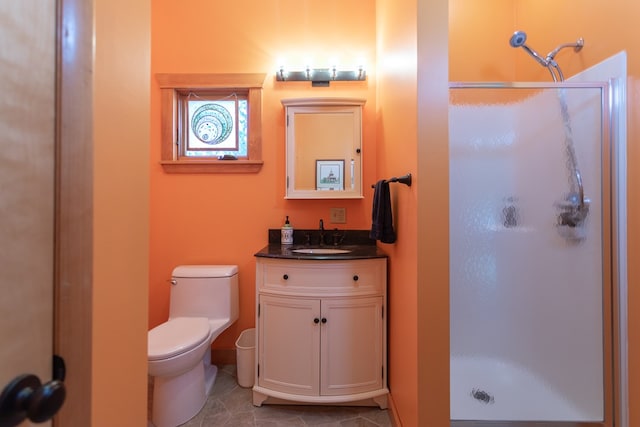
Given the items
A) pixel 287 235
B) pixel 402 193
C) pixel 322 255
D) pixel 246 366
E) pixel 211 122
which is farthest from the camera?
pixel 211 122

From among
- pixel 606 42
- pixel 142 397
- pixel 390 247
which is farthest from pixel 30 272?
pixel 606 42

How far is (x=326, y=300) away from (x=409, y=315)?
48cm

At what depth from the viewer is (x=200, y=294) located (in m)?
1.76

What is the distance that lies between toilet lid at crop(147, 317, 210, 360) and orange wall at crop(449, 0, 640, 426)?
2.09 m

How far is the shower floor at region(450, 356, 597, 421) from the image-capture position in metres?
1.27

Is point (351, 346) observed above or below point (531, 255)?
below

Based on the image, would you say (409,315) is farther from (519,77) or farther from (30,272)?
(519,77)

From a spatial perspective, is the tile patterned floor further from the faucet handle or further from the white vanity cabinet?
the faucet handle

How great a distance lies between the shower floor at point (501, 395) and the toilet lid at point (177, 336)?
1364mm

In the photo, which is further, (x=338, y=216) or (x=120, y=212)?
(x=338, y=216)

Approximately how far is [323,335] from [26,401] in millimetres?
1303

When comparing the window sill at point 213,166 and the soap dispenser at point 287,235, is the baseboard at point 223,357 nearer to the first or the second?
the soap dispenser at point 287,235

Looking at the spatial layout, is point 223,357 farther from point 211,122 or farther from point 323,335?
point 211,122

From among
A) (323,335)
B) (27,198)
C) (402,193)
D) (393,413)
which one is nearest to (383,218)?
(402,193)
